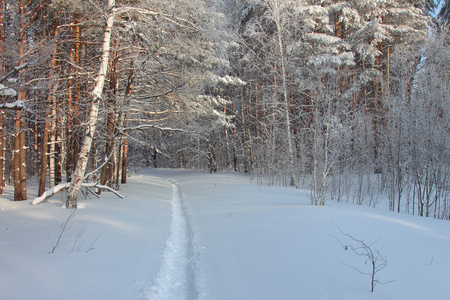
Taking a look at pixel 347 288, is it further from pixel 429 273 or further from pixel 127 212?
pixel 127 212

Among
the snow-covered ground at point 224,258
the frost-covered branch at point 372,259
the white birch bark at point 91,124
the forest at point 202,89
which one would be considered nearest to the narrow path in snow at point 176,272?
the snow-covered ground at point 224,258

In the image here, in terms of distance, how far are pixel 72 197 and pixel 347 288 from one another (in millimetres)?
7831

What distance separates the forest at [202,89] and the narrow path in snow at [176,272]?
3.25m

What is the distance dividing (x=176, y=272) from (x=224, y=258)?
2.76 ft

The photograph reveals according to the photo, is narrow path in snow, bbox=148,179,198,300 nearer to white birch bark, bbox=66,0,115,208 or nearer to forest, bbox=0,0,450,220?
forest, bbox=0,0,450,220

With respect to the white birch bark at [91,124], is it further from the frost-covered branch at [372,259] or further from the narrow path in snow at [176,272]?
the frost-covered branch at [372,259]

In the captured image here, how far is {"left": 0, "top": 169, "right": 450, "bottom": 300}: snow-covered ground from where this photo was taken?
3.35 meters

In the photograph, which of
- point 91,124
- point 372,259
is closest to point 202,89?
point 91,124

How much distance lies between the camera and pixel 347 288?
3.22 metres

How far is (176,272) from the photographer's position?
14.4 feet

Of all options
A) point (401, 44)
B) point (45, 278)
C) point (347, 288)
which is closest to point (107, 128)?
point (45, 278)

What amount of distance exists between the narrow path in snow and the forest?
3250 mm

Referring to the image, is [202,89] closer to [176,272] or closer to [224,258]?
[224,258]

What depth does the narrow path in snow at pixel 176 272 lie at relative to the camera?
365 cm
